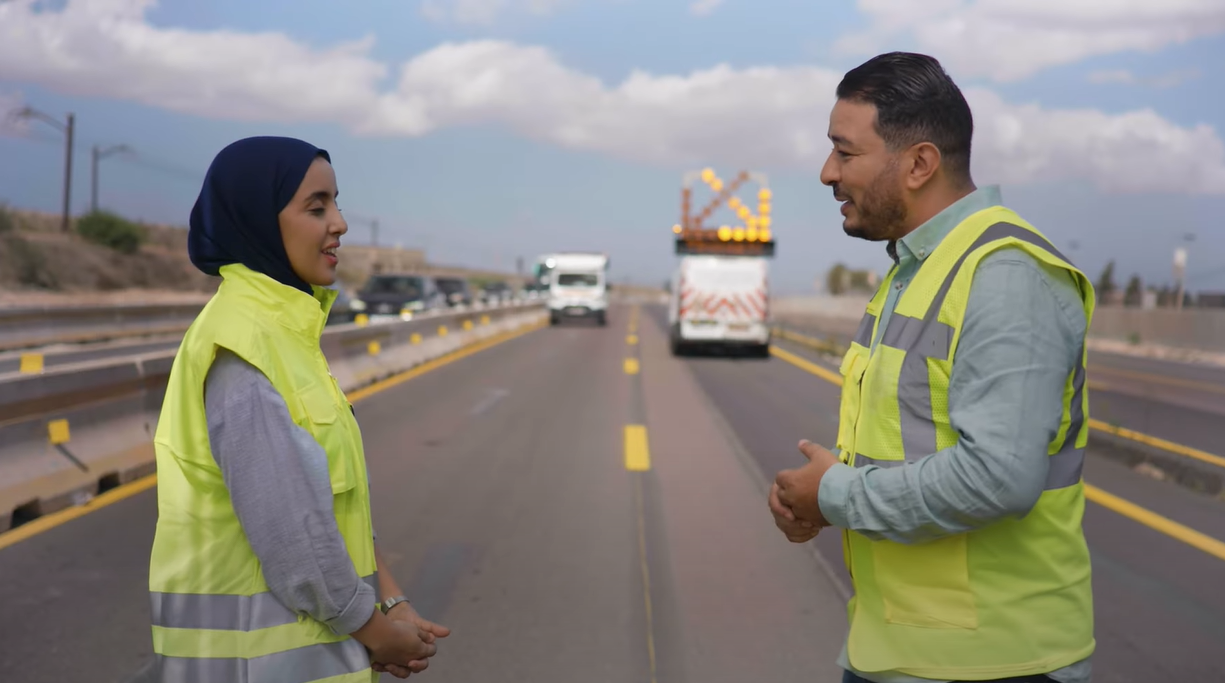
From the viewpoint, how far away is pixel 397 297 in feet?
108

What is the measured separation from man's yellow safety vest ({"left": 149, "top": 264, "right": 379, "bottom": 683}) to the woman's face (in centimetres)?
13

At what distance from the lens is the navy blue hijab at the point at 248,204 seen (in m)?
2.23

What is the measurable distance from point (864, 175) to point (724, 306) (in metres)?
23.0

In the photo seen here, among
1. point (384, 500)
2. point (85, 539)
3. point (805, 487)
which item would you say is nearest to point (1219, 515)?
point (384, 500)

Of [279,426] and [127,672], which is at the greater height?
A: [279,426]

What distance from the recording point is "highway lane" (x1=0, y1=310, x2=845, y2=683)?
4891 mm

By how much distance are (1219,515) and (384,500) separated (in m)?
6.65

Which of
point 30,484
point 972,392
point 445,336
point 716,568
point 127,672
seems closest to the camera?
point 972,392

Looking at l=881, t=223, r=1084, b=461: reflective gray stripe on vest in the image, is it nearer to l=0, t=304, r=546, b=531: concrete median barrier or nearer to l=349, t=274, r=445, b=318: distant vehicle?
l=0, t=304, r=546, b=531: concrete median barrier

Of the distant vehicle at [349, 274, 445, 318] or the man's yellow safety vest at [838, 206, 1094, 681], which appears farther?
the distant vehicle at [349, 274, 445, 318]

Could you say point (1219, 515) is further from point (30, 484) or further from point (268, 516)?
point (30, 484)

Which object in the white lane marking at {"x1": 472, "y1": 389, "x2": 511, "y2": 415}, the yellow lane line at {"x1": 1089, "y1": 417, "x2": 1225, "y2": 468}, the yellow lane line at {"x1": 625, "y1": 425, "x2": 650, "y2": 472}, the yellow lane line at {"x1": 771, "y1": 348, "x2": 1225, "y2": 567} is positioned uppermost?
the yellow lane line at {"x1": 1089, "y1": 417, "x2": 1225, "y2": 468}

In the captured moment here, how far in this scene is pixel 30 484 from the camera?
24.3ft

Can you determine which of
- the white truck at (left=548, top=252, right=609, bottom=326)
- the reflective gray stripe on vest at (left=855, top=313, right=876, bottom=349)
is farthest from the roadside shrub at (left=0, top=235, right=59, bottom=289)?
the reflective gray stripe on vest at (left=855, top=313, right=876, bottom=349)
